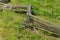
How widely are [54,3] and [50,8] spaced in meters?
0.38

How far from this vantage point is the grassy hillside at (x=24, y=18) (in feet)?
20.1

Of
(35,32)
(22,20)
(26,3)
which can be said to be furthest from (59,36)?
(26,3)

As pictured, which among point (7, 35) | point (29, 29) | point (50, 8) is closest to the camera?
point (7, 35)

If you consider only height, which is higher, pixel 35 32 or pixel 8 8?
pixel 8 8

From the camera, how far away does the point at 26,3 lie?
27.1 feet

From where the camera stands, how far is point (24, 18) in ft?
23.2

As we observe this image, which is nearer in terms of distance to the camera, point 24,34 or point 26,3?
point 24,34

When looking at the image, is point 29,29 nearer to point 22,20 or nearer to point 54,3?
point 22,20

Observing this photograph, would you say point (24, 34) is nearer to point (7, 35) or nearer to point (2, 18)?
point (7, 35)

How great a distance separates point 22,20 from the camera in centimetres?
694

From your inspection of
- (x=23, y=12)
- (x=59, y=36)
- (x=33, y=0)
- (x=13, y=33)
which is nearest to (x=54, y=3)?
(x=33, y=0)

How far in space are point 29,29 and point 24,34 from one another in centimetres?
32

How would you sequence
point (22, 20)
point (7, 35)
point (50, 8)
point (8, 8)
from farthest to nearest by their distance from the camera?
point (50, 8) < point (8, 8) < point (22, 20) < point (7, 35)

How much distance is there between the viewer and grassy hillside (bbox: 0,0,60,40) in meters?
6.12
